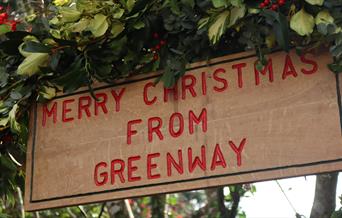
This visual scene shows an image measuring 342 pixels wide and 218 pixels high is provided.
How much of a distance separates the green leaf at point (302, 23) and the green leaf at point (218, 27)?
8.7 inches

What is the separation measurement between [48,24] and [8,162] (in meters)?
0.61

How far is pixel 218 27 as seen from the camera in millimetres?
2271

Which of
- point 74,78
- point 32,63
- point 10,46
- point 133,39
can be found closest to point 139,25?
point 133,39

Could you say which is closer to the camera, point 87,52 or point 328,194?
point 87,52

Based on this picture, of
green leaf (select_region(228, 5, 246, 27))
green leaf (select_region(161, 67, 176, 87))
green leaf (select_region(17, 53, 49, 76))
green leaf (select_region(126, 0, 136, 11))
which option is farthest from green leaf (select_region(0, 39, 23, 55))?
green leaf (select_region(228, 5, 246, 27))

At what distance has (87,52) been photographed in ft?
8.44

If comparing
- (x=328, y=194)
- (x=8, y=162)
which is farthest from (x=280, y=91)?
(x=328, y=194)

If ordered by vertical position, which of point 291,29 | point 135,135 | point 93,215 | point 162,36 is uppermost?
point 93,215

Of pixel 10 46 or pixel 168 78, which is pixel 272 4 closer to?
pixel 168 78

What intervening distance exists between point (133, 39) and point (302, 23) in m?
0.66

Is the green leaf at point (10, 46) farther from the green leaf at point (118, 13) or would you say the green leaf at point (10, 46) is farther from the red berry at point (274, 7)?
the red berry at point (274, 7)

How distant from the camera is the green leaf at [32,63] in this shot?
100 inches

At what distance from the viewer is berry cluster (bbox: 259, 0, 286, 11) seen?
7.36 feet

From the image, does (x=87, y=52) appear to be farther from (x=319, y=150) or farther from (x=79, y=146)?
(x=319, y=150)
